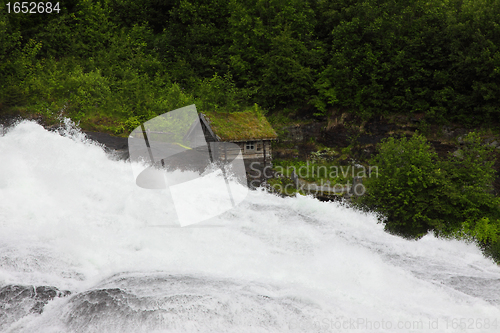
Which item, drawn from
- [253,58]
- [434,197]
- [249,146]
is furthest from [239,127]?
[253,58]

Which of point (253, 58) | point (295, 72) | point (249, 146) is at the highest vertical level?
point (253, 58)

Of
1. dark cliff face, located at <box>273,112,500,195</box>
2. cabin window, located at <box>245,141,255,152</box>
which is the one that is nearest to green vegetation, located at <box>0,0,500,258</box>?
dark cliff face, located at <box>273,112,500,195</box>

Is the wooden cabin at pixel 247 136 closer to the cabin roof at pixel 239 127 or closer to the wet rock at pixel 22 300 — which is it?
the cabin roof at pixel 239 127

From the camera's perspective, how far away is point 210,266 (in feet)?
24.4

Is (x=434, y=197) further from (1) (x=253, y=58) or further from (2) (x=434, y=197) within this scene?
(1) (x=253, y=58)

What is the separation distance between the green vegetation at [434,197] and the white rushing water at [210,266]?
4.65ft

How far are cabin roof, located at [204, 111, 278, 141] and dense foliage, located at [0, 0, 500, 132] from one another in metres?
2.63

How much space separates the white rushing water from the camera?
19.7 ft

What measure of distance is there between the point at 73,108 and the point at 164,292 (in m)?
15.1

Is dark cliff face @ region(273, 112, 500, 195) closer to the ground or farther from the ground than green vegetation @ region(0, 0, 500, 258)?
closer to the ground

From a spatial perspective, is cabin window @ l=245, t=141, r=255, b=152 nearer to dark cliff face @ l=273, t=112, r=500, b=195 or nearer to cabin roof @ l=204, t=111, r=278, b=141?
cabin roof @ l=204, t=111, r=278, b=141

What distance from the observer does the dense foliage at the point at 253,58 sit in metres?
18.0

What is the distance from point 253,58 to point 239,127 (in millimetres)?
9576

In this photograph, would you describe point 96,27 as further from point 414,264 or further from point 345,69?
point 414,264
